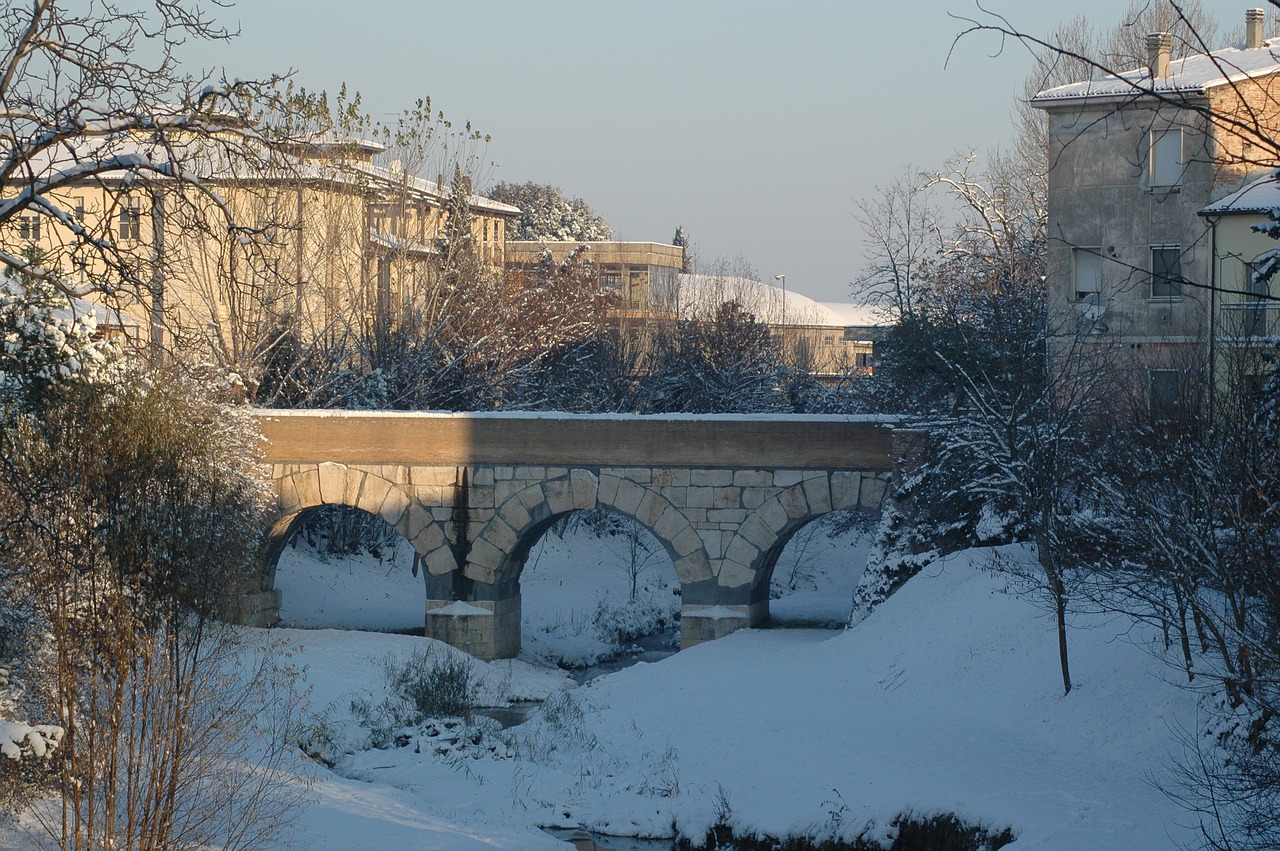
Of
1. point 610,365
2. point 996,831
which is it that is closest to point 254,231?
point 996,831

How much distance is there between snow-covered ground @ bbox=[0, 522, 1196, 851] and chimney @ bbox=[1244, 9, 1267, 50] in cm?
1243

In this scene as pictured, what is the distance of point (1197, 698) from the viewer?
36.2 feet

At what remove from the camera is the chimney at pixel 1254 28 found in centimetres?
2378

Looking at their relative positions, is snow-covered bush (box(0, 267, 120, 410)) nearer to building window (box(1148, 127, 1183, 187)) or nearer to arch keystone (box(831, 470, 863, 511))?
arch keystone (box(831, 470, 863, 511))

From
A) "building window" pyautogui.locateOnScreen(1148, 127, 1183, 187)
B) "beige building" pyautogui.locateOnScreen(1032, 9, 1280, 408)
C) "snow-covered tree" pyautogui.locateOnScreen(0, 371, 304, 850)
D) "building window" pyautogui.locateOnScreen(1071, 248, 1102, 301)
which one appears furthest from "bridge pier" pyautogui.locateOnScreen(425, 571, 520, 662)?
"building window" pyautogui.locateOnScreen(1148, 127, 1183, 187)

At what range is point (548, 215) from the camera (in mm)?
62875

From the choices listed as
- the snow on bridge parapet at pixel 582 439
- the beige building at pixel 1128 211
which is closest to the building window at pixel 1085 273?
the beige building at pixel 1128 211

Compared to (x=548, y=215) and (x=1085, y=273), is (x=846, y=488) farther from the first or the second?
(x=548, y=215)

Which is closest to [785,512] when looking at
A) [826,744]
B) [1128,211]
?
[826,744]

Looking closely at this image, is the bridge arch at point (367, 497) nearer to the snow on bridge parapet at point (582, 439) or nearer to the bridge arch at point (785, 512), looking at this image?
the snow on bridge parapet at point (582, 439)

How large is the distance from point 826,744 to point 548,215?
51502 millimetres

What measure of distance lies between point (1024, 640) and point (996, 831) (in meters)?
4.19

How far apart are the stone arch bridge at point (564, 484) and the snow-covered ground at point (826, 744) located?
220cm

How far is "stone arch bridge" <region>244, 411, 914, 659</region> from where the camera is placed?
20.2m
